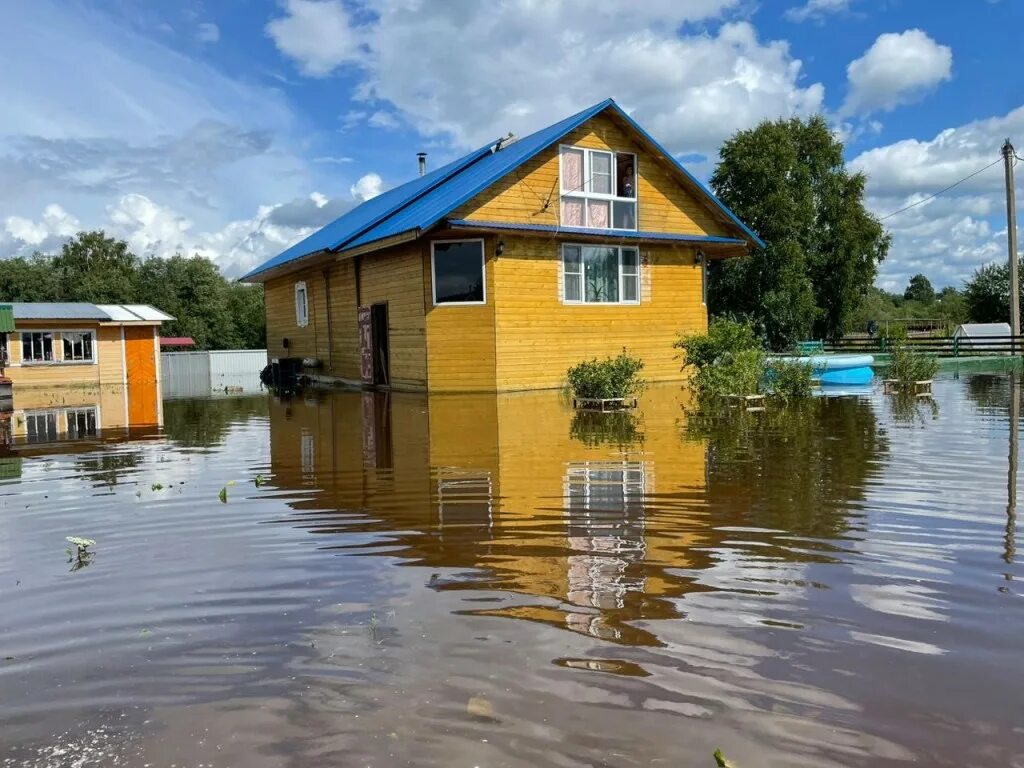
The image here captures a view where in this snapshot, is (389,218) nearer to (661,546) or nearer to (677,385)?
(677,385)

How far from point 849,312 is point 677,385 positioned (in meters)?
21.1

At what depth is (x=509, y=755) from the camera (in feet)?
9.05

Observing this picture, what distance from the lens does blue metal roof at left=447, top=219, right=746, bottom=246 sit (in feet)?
54.3

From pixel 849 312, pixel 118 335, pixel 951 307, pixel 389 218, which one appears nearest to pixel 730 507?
pixel 389 218

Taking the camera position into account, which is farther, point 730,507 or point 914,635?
point 730,507

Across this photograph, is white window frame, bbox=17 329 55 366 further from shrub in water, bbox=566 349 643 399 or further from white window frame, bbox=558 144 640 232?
shrub in water, bbox=566 349 643 399

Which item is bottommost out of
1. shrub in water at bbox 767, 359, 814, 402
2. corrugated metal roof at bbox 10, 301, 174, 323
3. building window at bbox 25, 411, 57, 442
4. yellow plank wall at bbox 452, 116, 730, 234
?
building window at bbox 25, 411, 57, 442

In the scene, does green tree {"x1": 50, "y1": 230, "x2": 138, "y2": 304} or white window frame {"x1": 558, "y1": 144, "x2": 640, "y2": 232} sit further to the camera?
green tree {"x1": 50, "y1": 230, "x2": 138, "y2": 304}

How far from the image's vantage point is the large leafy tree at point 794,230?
34.3 m

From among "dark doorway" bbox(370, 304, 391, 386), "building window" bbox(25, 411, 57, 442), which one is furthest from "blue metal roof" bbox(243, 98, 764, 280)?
"building window" bbox(25, 411, 57, 442)

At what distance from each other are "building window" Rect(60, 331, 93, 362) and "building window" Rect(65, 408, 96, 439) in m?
12.0

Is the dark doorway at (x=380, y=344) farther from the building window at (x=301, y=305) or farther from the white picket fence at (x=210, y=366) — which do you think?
the white picket fence at (x=210, y=366)

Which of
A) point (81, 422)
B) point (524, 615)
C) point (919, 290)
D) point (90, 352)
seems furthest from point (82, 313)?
point (919, 290)

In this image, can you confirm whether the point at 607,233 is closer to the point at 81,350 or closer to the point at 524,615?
the point at 524,615
